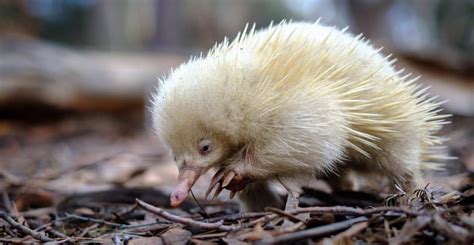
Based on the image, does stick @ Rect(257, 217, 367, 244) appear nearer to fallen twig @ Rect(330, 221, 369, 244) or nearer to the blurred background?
fallen twig @ Rect(330, 221, 369, 244)

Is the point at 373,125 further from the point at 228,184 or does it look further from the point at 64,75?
the point at 64,75

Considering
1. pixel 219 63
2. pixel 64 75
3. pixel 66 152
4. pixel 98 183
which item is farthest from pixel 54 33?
pixel 219 63

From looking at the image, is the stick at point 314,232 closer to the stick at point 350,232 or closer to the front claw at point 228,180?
the stick at point 350,232

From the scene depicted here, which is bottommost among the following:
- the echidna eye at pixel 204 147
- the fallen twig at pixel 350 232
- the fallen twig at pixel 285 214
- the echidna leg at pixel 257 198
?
the fallen twig at pixel 350 232

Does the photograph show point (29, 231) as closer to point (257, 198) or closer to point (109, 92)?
point (257, 198)

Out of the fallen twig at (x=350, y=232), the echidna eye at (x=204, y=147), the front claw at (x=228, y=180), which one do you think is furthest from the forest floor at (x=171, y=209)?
the echidna eye at (x=204, y=147)

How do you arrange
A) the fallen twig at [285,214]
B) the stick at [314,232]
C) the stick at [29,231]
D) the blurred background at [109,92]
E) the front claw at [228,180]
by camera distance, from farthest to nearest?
the blurred background at [109,92]
the front claw at [228,180]
the stick at [29,231]
the fallen twig at [285,214]
the stick at [314,232]
